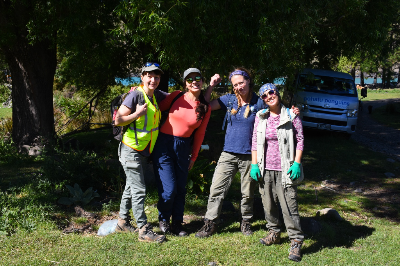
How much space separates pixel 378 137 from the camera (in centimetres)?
1318

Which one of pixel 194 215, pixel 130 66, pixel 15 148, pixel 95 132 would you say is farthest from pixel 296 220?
pixel 95 132

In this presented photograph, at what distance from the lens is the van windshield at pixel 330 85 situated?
12133 millimetres

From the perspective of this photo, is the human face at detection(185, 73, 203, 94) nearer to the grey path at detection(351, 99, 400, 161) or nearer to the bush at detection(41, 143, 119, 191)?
the bush at detection(41, 143, 119, 191)

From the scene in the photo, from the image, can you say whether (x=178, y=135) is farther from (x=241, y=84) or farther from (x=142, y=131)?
(x=241, y=84)

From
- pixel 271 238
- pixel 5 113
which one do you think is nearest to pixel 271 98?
pixel 271 238

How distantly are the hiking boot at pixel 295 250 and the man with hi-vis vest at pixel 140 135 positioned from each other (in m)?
1.39

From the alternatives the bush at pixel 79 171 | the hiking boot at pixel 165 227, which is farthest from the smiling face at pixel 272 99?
the bush at pixel 79 171

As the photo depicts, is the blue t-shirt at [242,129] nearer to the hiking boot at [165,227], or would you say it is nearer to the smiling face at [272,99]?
the smiling face at [272,99]

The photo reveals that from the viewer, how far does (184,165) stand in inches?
171

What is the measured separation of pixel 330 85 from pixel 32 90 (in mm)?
8969

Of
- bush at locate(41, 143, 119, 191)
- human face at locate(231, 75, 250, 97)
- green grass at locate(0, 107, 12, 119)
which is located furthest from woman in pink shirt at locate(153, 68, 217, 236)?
green grass at locate(0, 107, 12, 119)

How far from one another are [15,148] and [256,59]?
6.01m

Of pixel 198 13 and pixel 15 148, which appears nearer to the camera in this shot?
pixel 198 13

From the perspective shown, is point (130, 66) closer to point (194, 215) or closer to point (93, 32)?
point (93, 32)
